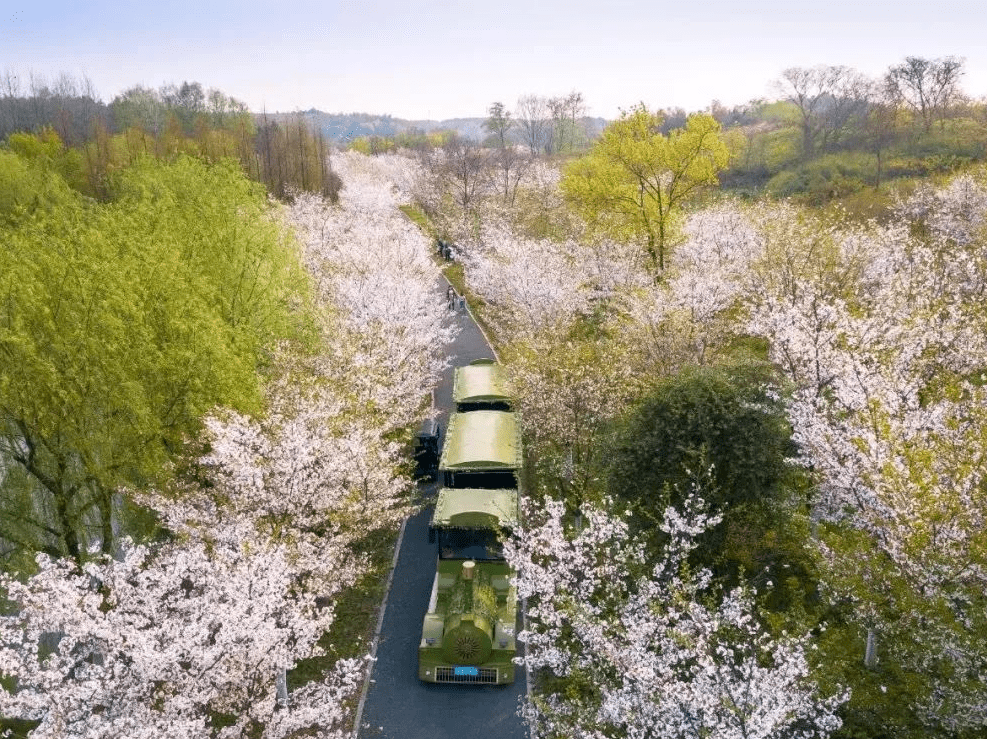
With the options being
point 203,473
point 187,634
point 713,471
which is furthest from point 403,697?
point 713,471

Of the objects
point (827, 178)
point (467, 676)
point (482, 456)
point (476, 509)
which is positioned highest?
point (827, 178)

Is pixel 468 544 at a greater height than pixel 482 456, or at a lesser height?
lesser

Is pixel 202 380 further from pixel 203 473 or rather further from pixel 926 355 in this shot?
pixel 926 355

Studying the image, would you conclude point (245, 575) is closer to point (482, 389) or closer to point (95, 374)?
point (95, 374)

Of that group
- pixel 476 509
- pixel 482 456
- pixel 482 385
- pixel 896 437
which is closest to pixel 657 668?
pixel 896 437

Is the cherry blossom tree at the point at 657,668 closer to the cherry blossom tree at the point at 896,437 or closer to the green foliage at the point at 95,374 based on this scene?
the cherry blossom tree at the point at 896,437

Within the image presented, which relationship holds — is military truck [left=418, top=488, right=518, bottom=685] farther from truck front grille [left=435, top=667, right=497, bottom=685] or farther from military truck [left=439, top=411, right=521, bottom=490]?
military truck [left=439, top=411, right=521, bottom=490]

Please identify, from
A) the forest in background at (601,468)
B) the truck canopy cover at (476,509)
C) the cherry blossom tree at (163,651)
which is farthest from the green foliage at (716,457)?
the cherry blossom tree at (163,651)
